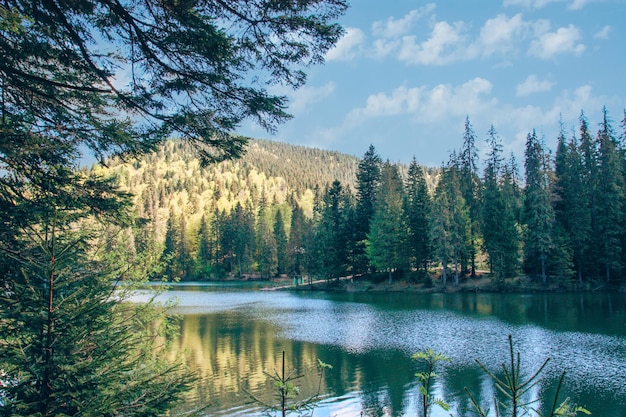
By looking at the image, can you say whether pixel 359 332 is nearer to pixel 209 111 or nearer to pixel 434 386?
pixel 434 386

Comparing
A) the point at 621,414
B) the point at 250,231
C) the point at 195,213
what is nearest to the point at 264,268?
the point at 250,231

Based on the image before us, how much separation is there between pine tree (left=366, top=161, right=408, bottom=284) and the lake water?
40.1 feet

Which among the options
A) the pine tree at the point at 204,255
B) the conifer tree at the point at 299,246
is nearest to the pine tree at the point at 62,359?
the conifer tree at the point at 299,246

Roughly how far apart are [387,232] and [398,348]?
3101cm

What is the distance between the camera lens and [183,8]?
5.47 meters

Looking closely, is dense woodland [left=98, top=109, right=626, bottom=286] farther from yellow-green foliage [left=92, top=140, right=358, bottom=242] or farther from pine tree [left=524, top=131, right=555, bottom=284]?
yellow-green foliage [left=92, top=140, right=358, bottom=242]

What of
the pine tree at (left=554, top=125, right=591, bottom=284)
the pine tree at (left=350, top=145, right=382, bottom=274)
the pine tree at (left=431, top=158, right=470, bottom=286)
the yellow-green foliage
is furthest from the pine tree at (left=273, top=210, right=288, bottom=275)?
the pine tree at (left=554, top=125, right=591, bottom=284)

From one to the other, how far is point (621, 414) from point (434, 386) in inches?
221

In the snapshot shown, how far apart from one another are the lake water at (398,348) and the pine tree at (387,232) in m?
12.2

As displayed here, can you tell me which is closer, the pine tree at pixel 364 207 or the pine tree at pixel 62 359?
the pine tree at pixel 62 359

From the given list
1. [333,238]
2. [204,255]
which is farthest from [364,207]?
[204,255]

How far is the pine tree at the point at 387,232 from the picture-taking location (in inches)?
2037

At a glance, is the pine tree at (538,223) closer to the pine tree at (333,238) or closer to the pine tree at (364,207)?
the pine tree at (364,207)

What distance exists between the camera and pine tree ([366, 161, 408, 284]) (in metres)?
51.8
